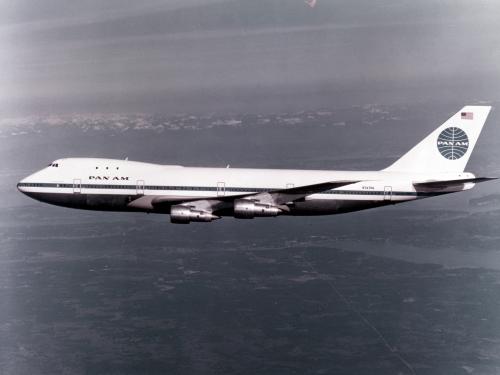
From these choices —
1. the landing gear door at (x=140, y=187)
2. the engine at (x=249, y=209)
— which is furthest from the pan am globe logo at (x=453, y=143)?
the landing gear door at (x=140, y=187)

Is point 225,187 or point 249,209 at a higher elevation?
point 225,187

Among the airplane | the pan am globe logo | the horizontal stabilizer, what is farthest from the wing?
the pan am globe logo

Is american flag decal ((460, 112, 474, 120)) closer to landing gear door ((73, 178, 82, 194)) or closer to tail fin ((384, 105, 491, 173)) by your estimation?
tail fin ((384, 105, 491, 173))

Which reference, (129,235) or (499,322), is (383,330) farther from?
(129,235)

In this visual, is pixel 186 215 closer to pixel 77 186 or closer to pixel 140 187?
pixel 140 187

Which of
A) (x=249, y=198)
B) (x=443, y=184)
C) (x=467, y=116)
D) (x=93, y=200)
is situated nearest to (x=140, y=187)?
(x=93, y=200)

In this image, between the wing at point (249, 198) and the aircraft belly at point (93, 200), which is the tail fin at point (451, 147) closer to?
the wing at point (249, 198)

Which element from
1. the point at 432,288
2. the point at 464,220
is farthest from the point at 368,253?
the point at 464,220
